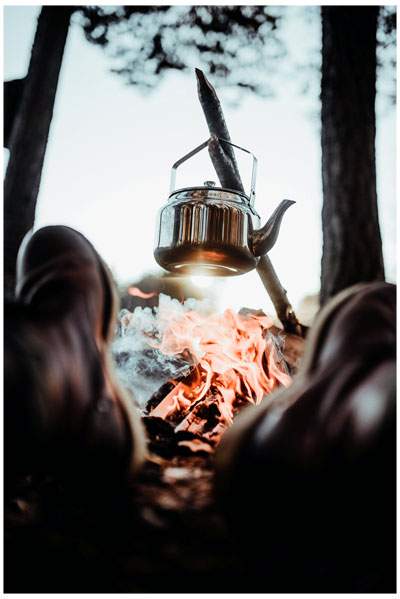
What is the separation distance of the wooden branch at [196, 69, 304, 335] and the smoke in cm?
80

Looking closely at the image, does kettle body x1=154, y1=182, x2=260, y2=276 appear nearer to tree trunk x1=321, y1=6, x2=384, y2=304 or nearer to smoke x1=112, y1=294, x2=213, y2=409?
tree trunk x1=321, y1=6, x2=384, y2=304

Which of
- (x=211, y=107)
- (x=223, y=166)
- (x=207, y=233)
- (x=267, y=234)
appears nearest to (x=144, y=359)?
(x=207, y=233)

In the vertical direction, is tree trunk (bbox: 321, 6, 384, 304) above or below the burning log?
above

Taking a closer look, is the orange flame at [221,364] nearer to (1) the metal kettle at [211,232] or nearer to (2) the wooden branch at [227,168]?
(2) the wooden branch at [227,168]

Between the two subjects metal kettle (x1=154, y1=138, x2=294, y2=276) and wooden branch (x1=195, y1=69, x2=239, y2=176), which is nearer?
metal kettle (x1=154, y1=138, x2=294, y2=276)

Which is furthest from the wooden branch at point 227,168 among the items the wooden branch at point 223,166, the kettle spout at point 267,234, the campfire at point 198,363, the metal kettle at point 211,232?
the kettle spout at point 267,234

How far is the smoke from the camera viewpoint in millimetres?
2883

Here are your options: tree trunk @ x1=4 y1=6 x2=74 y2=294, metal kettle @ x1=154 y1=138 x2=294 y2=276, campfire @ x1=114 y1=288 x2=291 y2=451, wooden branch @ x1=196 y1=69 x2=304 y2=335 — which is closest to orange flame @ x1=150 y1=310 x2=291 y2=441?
campfire @ x1=114 y1=288 x2=291 y2=451

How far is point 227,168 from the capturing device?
3.07m

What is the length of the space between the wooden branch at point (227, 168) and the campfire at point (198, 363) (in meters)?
0.19

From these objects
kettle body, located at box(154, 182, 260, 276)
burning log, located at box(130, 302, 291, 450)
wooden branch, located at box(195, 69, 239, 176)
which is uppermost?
wooden branch, located at box(195, 69, 239, 176)

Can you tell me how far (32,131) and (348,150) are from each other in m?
2.23

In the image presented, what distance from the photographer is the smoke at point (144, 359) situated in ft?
9.46

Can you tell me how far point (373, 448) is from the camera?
2.80 feet
